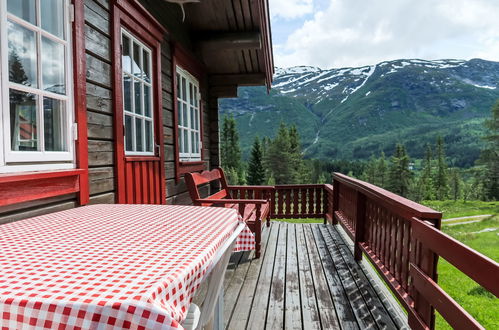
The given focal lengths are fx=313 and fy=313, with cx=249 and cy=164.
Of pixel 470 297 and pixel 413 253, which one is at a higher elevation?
pixel 413 253

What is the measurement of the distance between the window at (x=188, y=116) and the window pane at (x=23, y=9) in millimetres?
2356

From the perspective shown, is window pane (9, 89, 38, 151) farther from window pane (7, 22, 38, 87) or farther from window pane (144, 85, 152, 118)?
window pane (144, 85, 152, 118)

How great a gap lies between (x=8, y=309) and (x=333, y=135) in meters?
121

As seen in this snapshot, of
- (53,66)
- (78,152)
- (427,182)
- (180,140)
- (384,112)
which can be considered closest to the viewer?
(53,66)

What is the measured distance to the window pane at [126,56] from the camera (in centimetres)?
261

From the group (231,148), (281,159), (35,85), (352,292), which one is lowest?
(352,292)

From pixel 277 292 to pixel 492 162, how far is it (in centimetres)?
4461

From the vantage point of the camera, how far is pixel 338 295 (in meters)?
2.53

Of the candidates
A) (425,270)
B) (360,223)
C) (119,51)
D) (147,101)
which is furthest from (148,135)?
(425,270)

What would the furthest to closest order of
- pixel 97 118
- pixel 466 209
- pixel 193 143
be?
pixel 466 209 < pixel 193 143 < pixel 97 118

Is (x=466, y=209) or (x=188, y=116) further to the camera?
(x=466, y=209)

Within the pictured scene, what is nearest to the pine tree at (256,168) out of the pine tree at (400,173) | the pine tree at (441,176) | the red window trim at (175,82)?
the pine tree at (400,173)

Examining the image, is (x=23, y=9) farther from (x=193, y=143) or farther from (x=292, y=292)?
(x=193, y=143)

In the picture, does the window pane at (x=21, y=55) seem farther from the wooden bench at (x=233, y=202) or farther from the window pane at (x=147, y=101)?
the wooden bench at (x=233, y=202)
